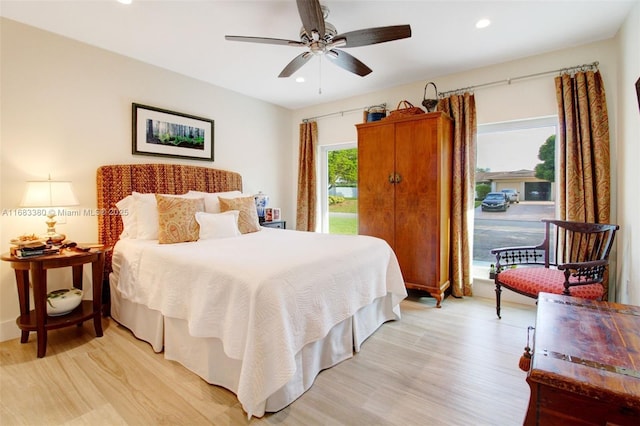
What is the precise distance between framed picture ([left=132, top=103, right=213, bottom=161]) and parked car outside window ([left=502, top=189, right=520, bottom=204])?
12.2 ft

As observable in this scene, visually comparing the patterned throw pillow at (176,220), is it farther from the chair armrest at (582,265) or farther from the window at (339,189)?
the chair armrest at (582,265)

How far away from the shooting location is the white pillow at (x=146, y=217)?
284cm

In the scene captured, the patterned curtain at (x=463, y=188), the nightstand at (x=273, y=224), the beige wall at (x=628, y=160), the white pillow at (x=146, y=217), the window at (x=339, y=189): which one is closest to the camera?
the beige wall at (x=628, y=160)

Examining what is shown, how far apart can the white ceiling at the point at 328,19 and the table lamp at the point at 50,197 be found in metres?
1.37

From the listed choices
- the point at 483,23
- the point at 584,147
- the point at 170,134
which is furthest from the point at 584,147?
the point at 170,134

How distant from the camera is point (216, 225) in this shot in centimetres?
292

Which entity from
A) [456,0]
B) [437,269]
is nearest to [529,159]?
[437,269]

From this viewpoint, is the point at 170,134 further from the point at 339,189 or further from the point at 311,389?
the point at 311,389

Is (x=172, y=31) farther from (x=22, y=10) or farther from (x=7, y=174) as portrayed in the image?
(x=7, y=174)

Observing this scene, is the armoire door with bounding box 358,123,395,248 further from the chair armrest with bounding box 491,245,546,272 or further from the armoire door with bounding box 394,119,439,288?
the chair armrest with bounding box 491,245,546,272

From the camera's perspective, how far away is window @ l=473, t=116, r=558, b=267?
3.31 m

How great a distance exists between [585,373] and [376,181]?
2.97 m

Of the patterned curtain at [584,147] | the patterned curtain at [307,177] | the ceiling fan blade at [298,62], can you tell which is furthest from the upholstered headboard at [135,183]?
the patterned curtain at [584,147]

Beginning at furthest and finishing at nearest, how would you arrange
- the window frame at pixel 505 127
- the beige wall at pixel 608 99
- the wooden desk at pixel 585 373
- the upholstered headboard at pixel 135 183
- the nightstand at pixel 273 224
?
the nightstand at pixel 273 224 < the window frame at pixel 505 127 < the upholstered headboard at pixel 135 183 < the beige wall at pixel 608 99 < the wooden desk at pixel 585 373
